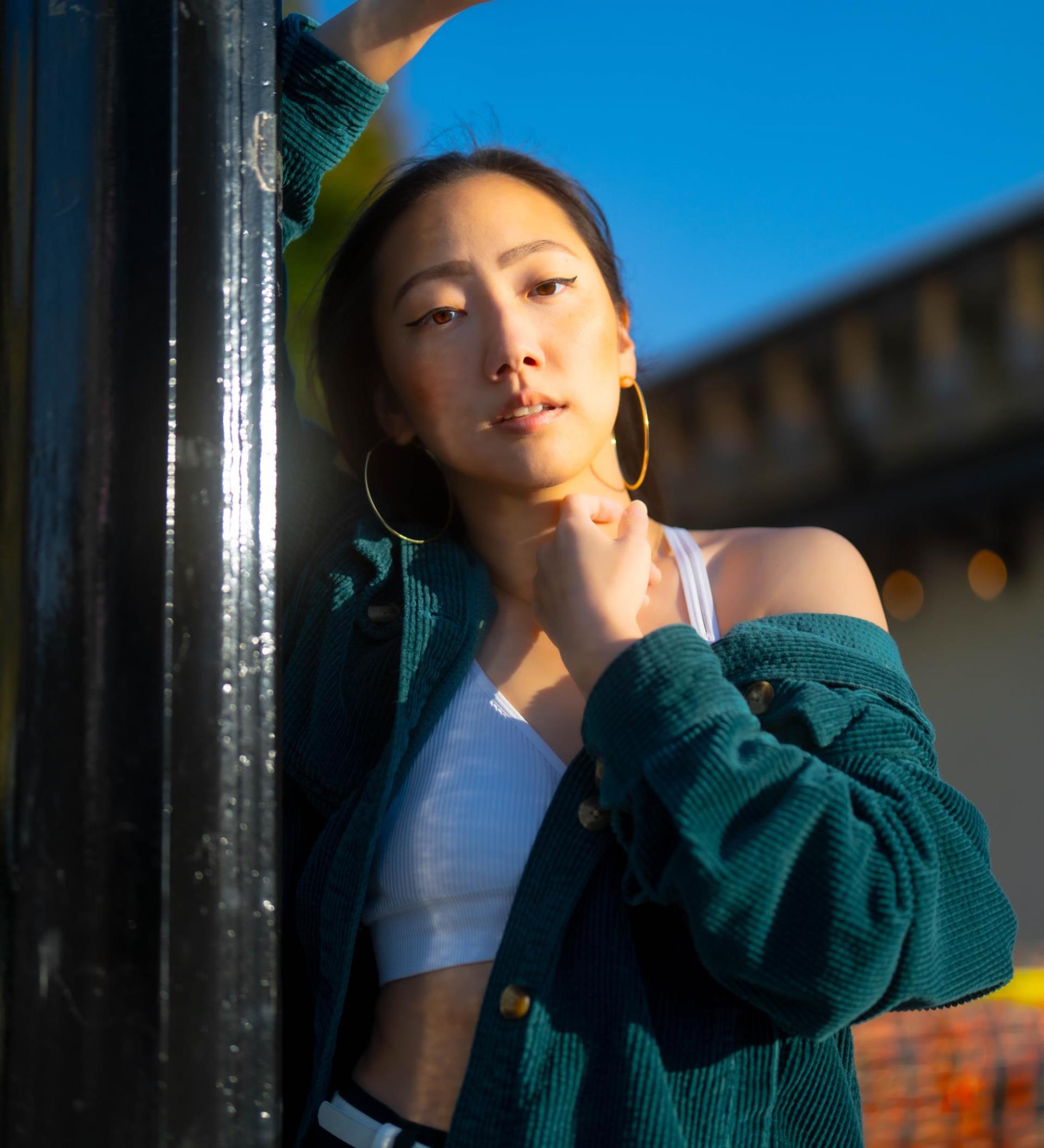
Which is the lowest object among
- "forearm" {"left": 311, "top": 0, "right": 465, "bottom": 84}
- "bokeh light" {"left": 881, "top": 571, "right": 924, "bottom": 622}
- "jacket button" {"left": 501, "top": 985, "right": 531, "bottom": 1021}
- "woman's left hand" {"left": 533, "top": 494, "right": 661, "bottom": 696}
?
"jacket button" {"left": 501, "top": 985, "right": 531, "bottom": 1021}

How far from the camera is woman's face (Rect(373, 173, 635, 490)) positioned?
5.67 ft

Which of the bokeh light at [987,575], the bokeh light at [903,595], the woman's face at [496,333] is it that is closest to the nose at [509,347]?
the woman's face at [496,333]

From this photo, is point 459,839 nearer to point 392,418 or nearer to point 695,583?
point 695,583

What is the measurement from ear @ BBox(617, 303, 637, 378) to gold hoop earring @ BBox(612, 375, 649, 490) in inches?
0.4

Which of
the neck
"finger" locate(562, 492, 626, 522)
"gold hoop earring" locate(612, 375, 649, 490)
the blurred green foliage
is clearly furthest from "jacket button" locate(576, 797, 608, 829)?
the blurred green foliage

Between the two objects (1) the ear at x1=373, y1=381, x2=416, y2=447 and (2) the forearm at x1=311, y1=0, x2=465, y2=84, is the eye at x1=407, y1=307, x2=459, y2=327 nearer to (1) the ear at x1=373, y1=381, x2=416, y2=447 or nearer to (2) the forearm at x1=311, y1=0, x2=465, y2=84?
(1) the ear at x1=373, y1=381, x2=416, y2=447

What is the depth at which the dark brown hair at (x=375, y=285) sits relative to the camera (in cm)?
198

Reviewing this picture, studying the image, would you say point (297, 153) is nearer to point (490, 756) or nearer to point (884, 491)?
point (490, 756)

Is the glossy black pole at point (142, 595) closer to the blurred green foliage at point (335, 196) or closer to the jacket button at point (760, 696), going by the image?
the jacket button at point (760, 696)

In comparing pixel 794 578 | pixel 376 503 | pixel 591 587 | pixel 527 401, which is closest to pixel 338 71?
pixel 527 401

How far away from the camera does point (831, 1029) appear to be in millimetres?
1245

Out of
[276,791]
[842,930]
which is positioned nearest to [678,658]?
[842,930]

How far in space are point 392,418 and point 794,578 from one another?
0.75 m

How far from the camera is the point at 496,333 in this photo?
1722 millimetres
